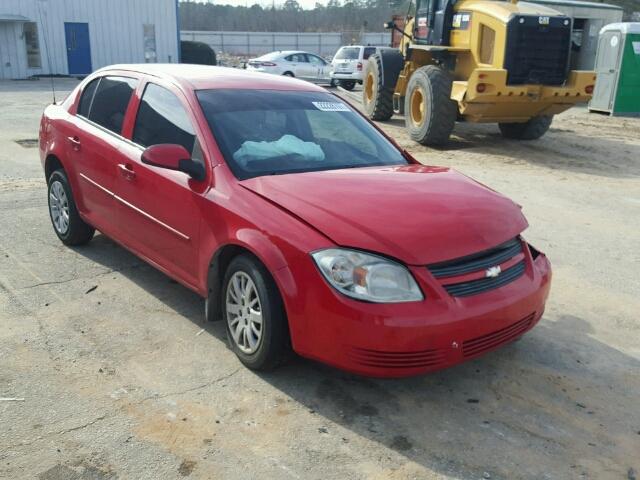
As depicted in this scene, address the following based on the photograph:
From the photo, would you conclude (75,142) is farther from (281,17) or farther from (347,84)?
(281,17)

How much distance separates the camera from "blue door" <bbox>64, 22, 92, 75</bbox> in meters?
28.2

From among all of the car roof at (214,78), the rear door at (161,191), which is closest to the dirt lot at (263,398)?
the rear door at (161,191)

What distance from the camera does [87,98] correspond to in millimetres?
5430

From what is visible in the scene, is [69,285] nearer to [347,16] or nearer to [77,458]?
[77,458]

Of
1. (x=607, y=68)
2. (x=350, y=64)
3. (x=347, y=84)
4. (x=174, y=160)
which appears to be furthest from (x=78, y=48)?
(x=174, y=160)

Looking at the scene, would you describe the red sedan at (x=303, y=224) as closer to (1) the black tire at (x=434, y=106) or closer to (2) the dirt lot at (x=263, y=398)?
(2) the dirt lot at (x=263, y=398)

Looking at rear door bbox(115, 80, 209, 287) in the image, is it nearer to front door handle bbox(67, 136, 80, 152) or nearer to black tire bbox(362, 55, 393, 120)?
front door handle bbox(67, 136, 80, 152)

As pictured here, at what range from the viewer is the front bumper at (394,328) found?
302cm

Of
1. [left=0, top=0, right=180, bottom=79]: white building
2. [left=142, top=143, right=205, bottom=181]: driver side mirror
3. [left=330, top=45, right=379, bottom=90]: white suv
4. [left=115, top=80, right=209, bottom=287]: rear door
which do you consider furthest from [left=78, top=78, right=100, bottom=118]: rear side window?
[left=0, top=0, right=180, bottom=79]: white building

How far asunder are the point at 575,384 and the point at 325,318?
160 centimetres

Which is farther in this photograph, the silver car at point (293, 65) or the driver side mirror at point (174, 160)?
the silver car at point (293, 65)

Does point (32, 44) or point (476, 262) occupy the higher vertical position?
point (32, 44)

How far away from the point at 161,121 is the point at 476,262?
2.39m

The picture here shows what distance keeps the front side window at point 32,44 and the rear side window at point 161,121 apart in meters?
26.5
